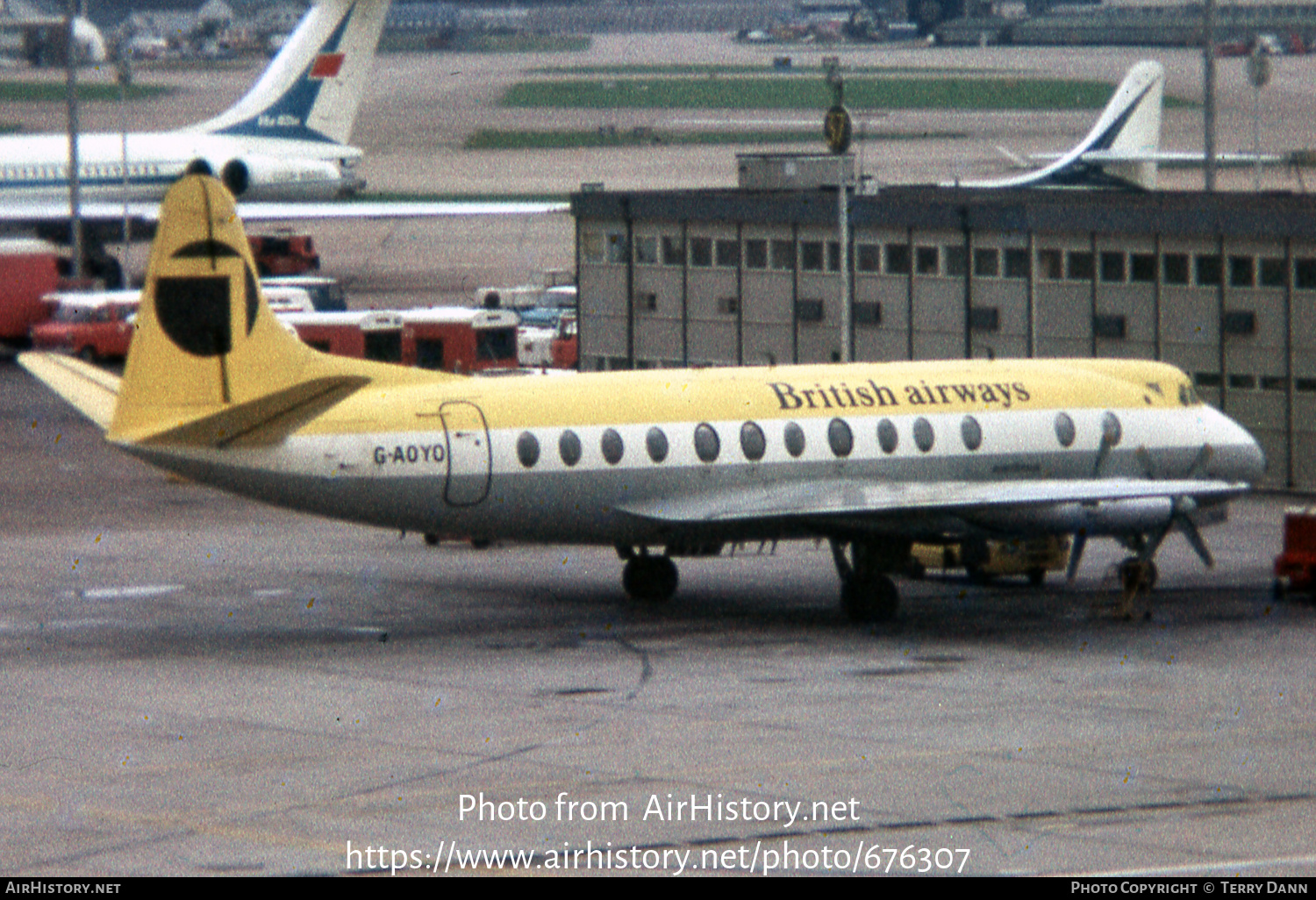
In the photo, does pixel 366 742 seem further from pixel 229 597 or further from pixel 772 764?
pixel 229 597

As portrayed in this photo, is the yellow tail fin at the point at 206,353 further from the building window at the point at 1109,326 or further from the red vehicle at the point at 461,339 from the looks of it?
the red vehicle at the point at 461,339

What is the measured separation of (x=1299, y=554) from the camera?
30172 mm

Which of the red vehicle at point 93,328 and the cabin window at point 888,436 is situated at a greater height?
the cabin window at point 888,436

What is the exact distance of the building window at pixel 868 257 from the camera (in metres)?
48.0

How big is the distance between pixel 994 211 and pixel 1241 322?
600cm

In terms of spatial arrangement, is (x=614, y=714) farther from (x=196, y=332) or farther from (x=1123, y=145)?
(x=1123, y=145)

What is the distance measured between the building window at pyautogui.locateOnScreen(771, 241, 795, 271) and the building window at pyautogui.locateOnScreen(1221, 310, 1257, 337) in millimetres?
10521

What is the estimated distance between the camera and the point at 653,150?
12681cm

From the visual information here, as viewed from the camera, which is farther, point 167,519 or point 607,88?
point 607,88

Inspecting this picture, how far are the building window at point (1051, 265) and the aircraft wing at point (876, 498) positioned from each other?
1682cm

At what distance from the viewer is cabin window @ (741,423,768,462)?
2898cm

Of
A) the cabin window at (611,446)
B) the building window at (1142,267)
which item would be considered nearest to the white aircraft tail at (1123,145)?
the building window at (1142,267)

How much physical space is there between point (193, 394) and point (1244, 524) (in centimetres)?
2047

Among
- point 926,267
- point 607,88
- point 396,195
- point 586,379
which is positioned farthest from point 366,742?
point 607,88
